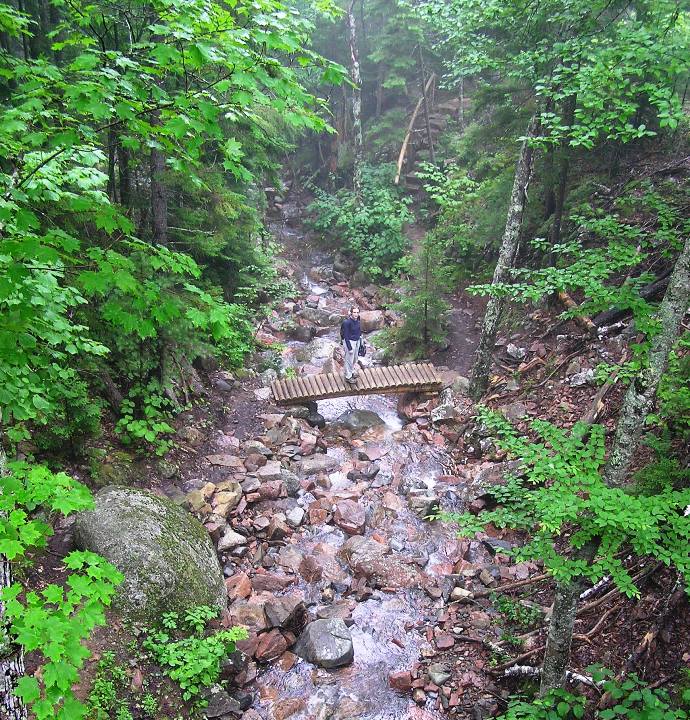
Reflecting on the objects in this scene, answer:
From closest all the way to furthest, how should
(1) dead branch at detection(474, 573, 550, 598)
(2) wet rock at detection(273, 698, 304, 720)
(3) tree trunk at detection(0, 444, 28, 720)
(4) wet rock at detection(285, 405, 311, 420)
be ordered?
(3) tree trunk at detection(0, 444, 28, 720), (2) wet rock at detection(273, 698, 304, 720), (1) dead branch at detection(474, 573, 550, 598), (4) wet rock at detection(285, 405, 311, 420)

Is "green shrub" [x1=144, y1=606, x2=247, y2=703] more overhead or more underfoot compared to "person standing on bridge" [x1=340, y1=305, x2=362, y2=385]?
more underfoot

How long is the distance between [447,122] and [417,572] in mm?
24425

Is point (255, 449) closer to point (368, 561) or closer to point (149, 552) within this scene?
point (368, 561)

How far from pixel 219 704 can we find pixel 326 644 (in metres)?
1.56

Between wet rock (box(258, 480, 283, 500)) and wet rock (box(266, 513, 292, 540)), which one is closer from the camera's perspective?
wet rock (box(266, 513, 292, 540))

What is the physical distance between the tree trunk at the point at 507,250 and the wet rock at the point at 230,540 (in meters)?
6.66

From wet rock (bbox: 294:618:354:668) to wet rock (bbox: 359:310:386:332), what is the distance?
12.9 metres

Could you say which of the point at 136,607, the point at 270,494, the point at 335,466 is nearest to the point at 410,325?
the point at 335,466

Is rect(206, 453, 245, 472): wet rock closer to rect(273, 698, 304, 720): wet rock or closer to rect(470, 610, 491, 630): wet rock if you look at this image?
rect(273, 698, 304, 720): wet rock

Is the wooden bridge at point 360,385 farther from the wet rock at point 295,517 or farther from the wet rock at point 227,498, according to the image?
the wet rock at point 295,517

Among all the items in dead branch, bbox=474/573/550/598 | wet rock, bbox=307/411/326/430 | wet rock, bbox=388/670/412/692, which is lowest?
wet rock, bbox=307/411/326/430

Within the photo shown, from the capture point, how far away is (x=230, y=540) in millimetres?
7926

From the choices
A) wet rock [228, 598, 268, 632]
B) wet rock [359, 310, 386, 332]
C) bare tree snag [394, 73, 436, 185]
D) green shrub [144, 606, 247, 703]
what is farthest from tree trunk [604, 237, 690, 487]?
bare tree snag [394, 73, 436, 185]

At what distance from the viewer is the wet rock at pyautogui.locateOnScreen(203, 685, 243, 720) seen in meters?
5.30
